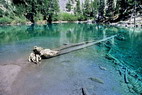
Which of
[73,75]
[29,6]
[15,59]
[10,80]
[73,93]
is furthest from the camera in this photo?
[29,6]

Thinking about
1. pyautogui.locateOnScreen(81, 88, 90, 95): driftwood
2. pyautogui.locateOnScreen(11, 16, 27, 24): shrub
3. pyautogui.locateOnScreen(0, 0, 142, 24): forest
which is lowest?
pyautogui.locateOnScreen(81, 88, 90, 95): driftwood

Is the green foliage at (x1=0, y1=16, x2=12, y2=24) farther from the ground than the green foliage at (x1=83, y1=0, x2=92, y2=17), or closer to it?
closer to it

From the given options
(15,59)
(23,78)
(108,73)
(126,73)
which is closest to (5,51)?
(15,59)

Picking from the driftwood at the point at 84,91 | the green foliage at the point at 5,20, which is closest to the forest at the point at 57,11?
the green foliage at the point at 5,20

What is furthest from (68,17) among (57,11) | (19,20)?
(19,20)

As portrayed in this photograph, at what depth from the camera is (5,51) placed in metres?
34.3

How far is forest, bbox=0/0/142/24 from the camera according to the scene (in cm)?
9750

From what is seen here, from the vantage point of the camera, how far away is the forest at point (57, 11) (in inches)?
3839

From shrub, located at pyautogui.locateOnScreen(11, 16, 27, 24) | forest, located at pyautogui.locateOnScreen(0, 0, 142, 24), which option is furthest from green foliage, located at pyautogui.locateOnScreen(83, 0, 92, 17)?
shrub, located at pyautogui.locateOnScreen(11, 16, 27, 24)

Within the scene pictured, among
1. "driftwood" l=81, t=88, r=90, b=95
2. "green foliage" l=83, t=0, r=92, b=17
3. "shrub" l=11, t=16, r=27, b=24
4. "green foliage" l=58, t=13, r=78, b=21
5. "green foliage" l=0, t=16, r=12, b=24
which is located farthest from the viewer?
"green foliage" l=83, t=0, r=92, b=17

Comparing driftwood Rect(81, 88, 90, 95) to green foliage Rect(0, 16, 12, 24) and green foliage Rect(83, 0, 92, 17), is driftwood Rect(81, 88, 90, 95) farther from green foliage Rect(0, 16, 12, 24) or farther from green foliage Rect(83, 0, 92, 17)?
green foliage Rect(83, 0, 92, 17)

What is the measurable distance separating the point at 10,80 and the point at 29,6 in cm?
10232

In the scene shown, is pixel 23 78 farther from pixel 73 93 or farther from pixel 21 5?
pixel 21 5

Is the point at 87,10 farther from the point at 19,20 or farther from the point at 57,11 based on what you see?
the point at 19,20
